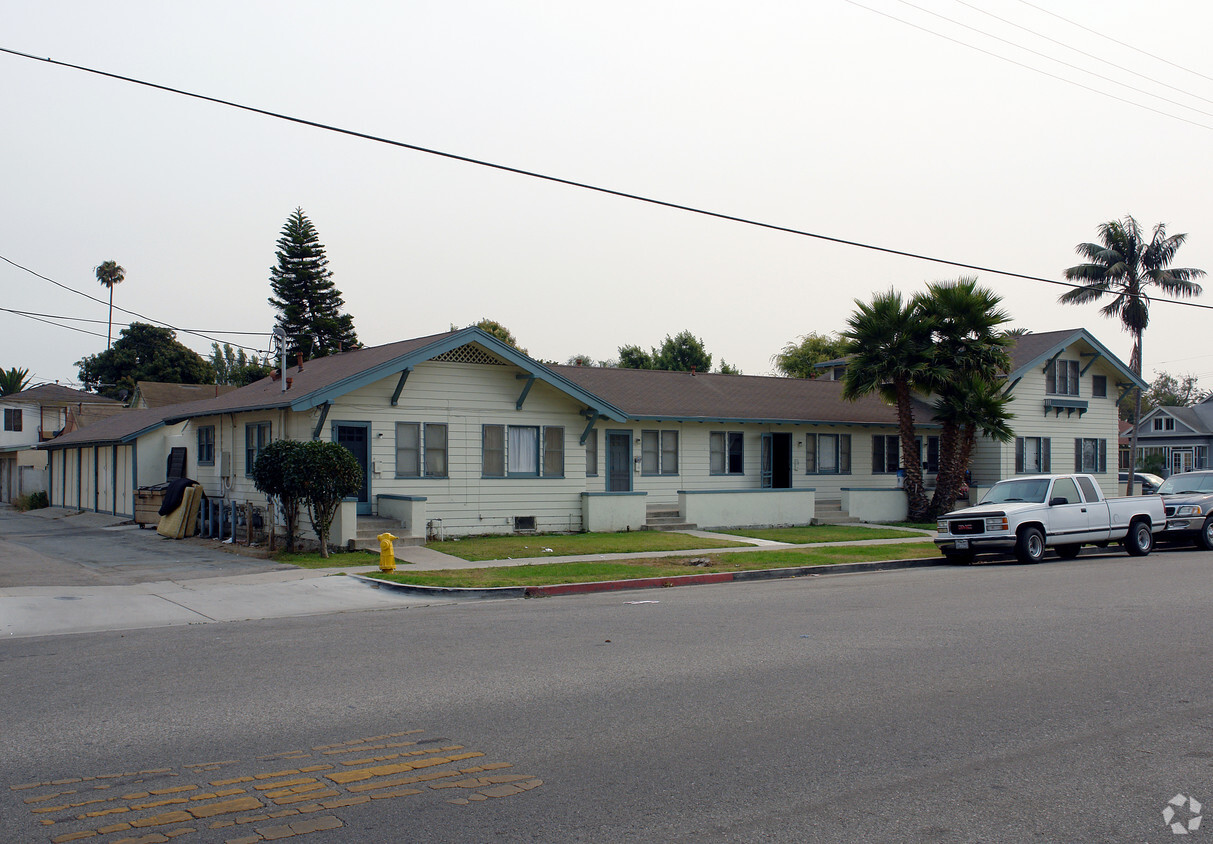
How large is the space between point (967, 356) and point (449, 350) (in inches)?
A: 636

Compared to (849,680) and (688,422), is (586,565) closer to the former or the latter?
(849,680)

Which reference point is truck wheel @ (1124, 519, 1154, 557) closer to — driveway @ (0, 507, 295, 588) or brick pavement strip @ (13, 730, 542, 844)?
driveway @ (0, 507, 295, 588)

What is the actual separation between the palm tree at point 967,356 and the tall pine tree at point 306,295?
4530 centimetres

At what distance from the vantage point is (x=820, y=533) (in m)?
27.1

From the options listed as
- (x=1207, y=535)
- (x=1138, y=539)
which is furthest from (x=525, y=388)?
(x=1207, y=535)

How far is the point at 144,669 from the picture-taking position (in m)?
9.43

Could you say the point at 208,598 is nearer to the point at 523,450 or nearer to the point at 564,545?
the point at 564,545

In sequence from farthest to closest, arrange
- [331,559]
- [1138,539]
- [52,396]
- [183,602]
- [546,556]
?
1. [52,396]
2. [1138,539]
3. [546,556]
4. [331,559]
5. [183,602]

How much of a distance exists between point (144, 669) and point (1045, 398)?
115 feet

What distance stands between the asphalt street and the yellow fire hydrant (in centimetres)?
526

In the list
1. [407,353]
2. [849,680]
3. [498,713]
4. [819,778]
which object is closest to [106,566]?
[407,353]

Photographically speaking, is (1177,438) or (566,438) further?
(1177,438)

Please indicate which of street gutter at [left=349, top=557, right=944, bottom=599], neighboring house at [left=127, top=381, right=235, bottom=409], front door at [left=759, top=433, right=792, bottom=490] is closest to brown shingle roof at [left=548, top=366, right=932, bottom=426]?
front door at [left=759, top=433, right=792, bottom=490]

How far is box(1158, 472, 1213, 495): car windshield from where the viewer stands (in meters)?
24.2
